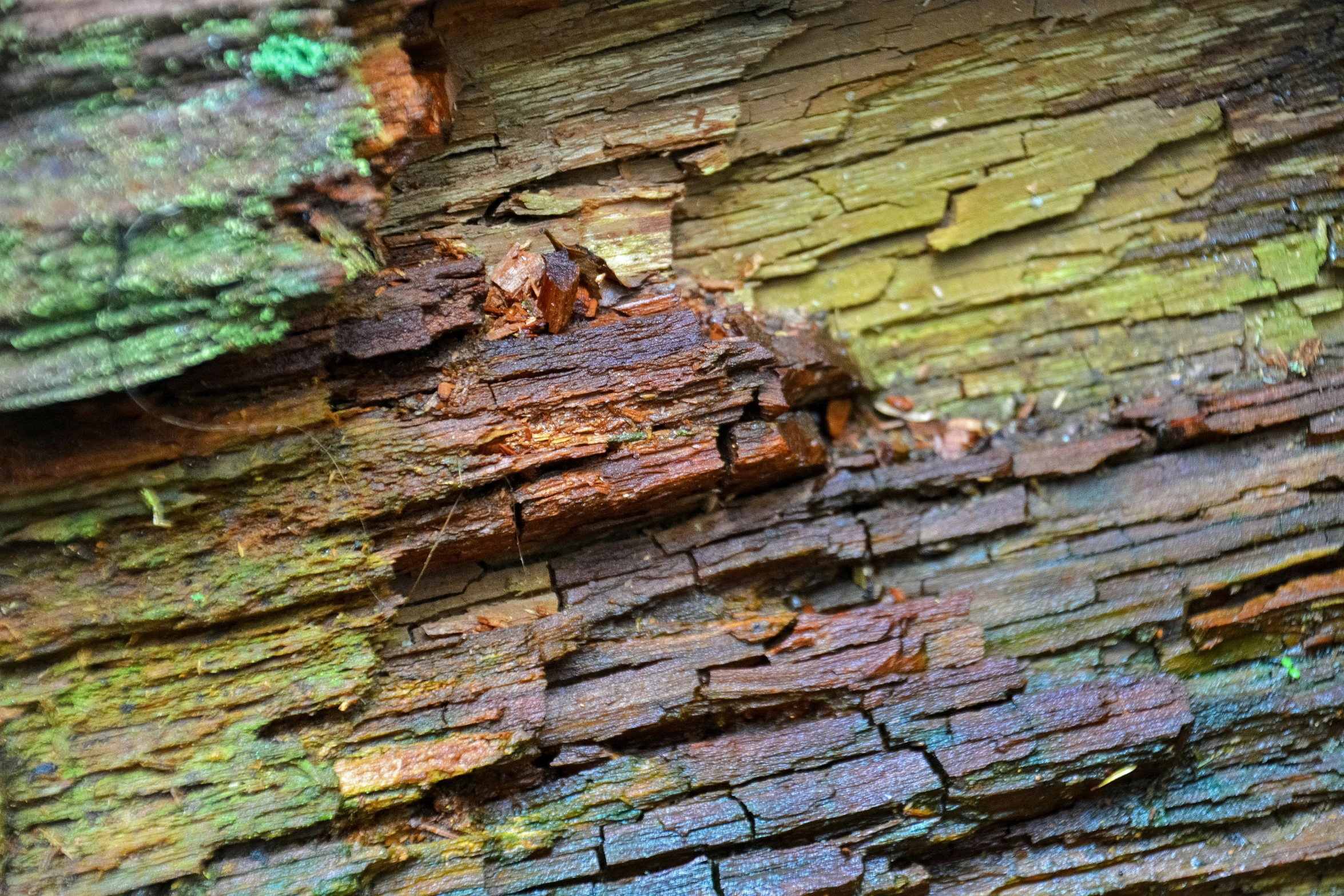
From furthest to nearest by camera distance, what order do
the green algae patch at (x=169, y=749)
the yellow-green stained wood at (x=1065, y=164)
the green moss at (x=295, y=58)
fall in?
the yellow-green stained wood at (x=1065, y=164)
the green algae patch at (x=169, y=749)
the green moss at (x=295, y=58)

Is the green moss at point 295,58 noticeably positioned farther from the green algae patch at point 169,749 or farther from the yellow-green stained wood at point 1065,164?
the yellow-green stained wood at point 1065,164

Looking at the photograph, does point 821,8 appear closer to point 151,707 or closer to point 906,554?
point 906,554

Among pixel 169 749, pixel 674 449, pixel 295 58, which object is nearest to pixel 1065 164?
pixel 674 449

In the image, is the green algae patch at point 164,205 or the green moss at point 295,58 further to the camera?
the green moss at point 295,58

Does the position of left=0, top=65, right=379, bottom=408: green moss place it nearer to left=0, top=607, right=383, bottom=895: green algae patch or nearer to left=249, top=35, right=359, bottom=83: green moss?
left=249, top=35, right=359, bottom=83: green moss

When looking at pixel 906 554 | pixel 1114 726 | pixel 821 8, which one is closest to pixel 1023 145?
pixel 821 8

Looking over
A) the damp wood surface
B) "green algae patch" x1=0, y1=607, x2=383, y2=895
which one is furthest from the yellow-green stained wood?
"green algae patch" x1=0, y1=607, x2=383, y2=895

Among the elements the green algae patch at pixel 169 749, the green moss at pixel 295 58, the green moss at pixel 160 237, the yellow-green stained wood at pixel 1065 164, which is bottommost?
the green algae patch at pixel 169 749

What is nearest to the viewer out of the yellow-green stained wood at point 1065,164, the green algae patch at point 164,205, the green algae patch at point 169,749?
the green algae patch at point 164,205

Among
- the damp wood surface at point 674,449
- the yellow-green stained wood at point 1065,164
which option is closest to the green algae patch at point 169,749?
the damp wood surface at point 674,449
